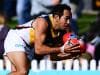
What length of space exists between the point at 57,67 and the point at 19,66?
6.12 ft

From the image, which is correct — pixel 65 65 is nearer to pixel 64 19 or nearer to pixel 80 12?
pixel 64 19

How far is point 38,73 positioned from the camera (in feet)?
30.8

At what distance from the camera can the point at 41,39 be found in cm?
805

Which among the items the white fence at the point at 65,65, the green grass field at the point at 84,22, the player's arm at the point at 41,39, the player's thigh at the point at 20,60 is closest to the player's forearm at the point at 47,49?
the player's arm at the point at 41,39

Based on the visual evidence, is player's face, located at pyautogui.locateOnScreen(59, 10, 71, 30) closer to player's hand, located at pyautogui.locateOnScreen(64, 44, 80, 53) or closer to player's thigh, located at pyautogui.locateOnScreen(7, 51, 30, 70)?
player's hand, located at pyautogui.locateOnScreen(64, 44, 80, 53)

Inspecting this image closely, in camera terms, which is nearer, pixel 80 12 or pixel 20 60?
pixel 20 60

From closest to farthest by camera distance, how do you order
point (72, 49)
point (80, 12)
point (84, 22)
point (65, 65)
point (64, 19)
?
point (72, 49) < point (64, 19) < point (65, 65) < point (80, 12) < point (84, 22)

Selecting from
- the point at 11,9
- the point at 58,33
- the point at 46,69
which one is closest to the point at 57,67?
the point at 46,69

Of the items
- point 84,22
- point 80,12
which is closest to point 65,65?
point 80,12

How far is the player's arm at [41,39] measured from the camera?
8.04 meters

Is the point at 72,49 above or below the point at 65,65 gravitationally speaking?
above

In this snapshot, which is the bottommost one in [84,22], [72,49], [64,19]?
[84,22]

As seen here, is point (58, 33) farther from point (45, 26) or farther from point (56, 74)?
point (56, 74)

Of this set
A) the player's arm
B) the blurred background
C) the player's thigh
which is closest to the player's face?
the player's arm
